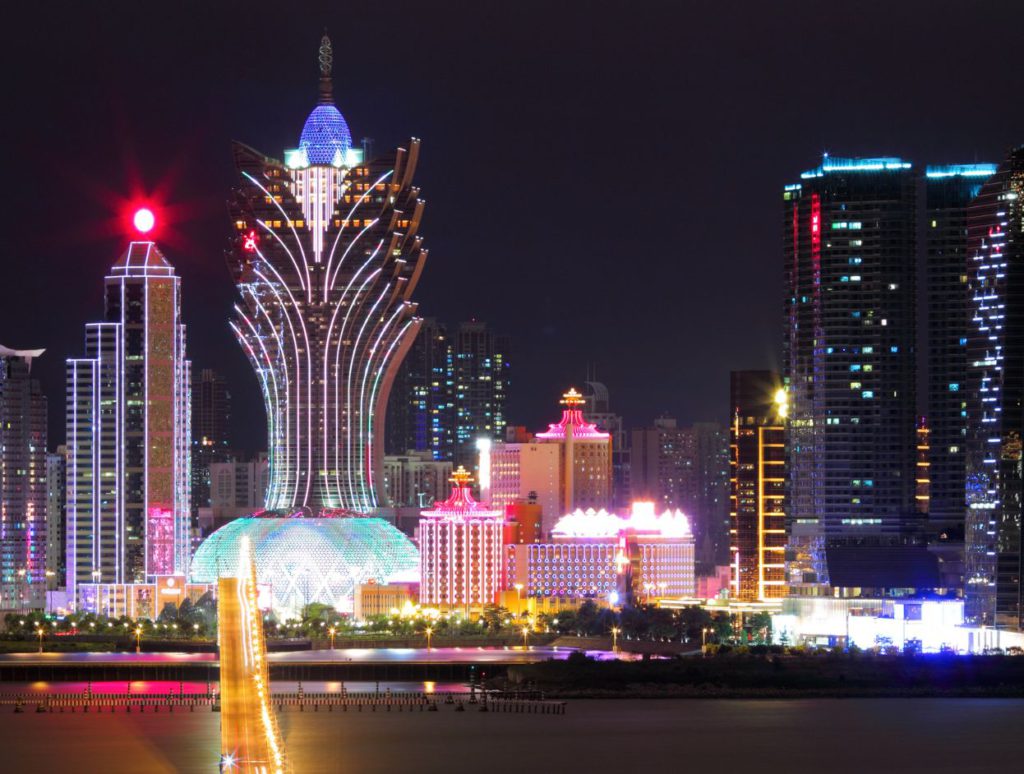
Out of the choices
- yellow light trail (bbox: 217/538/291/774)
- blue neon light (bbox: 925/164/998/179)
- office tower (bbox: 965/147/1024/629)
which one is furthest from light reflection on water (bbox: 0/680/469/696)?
blue neon light (bbox: 925/164/998/179)

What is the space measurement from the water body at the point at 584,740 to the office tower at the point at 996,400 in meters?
21.8

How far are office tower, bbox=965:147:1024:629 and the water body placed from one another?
71.5ft

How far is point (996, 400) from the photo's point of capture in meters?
168

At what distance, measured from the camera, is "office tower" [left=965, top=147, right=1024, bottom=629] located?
164m

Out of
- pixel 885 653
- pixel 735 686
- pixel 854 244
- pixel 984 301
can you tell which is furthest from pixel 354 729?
pixel 854 244

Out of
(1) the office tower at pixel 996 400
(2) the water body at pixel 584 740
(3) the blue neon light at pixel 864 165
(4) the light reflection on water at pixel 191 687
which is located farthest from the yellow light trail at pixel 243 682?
(3) the blue neon light at pixel 864 165

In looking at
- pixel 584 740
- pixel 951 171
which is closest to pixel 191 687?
pixel 584 740

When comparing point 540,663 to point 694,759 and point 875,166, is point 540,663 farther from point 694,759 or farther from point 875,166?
point 875,166

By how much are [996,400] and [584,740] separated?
2112 inches

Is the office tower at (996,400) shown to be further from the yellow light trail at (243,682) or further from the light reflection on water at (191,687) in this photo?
the yellow light trail at (243,682)

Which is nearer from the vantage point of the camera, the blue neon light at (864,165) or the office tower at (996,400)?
the office tower at (996,400)

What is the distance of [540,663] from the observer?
513ft

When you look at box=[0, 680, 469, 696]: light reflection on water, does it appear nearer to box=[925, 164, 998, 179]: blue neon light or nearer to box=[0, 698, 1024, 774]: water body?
box=[0, 698, 1024, 774]: water body

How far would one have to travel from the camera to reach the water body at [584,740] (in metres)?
114
